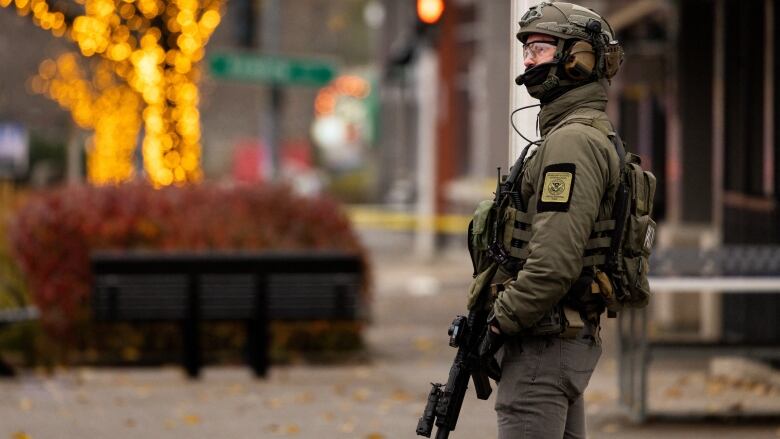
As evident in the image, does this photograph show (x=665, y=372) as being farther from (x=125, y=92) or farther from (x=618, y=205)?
(x=125, y=92)

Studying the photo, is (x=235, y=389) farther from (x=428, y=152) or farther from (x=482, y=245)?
(x=428, y=152)

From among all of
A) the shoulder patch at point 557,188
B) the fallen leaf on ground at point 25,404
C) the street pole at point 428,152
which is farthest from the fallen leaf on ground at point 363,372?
the street pole at point 428,152

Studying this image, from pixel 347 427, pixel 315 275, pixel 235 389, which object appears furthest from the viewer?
pixel 315 275

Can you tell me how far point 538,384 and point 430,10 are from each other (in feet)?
32.3

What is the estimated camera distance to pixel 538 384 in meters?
4.84

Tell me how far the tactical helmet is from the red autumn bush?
24.0 feet

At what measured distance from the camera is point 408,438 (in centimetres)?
845

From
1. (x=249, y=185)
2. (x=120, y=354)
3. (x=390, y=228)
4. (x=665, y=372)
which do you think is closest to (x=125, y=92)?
(x=249, y=185)

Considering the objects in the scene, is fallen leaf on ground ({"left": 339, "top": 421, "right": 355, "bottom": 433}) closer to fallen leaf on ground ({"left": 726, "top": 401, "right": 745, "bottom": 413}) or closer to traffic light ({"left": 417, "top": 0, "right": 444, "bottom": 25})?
fallen leaf on ground ({"left": 726, "top": 401, "right": 745, "bottom": 413})

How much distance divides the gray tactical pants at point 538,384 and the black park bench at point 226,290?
6281 mm

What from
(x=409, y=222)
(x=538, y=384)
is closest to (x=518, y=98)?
(x=538, y=384)

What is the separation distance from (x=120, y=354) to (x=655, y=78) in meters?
6.97

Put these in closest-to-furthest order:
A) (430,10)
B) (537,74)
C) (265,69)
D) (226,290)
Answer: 1. (537,74)
2. (226,290)
3. (430,10)
4. (265,69)

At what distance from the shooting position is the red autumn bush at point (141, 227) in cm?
1168
